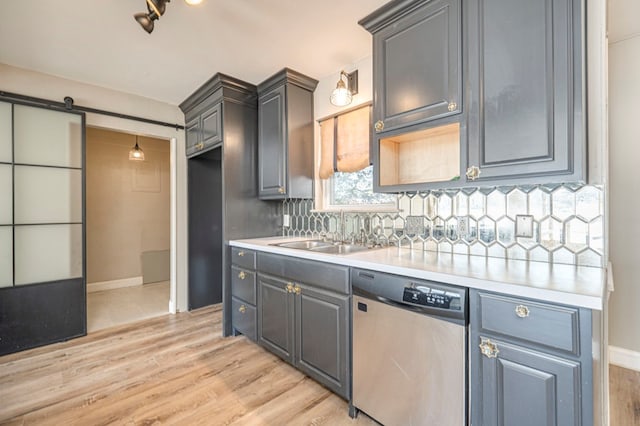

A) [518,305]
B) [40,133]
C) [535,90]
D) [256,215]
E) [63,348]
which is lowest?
[63,348]

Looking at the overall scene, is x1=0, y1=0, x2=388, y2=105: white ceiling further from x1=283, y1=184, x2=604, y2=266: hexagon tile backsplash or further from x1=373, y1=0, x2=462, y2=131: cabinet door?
x1=283, y1=184, x2=604, y2=266: hexagon tile backsplash

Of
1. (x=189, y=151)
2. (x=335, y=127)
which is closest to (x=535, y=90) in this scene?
(x=335, y=127)

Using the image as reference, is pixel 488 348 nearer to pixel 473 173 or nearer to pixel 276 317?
pixel 473 173

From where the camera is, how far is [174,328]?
3.02 m

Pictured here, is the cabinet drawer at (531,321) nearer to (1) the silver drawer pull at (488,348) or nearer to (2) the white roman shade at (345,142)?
(1) the silver drawer pull at (488,348)

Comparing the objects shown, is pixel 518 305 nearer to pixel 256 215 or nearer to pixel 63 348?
pixel 256 215

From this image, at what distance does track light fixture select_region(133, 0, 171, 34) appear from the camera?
5.06ft

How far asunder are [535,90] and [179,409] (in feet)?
8.36

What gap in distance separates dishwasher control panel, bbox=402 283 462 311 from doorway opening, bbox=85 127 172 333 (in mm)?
3550

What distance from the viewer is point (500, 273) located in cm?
128

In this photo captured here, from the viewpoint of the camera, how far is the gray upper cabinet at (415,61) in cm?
156

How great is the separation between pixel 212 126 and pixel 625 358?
13.2 ft

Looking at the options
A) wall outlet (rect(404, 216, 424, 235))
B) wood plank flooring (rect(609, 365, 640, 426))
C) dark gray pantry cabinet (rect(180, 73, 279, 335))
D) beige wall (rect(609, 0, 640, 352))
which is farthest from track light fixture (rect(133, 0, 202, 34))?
wood plank flooring (rect(609, 365, 640, 426))

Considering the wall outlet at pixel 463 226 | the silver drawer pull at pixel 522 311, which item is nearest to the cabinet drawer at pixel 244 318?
the wall outlet at pixel 463 226
